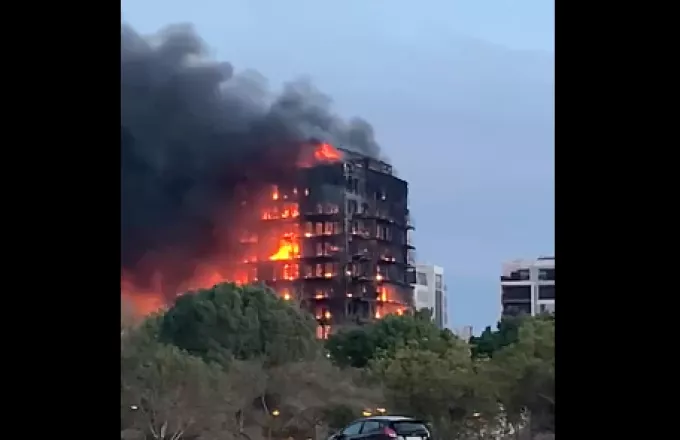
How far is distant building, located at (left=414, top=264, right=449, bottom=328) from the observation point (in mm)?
5176

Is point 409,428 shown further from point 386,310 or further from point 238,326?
point 238,326

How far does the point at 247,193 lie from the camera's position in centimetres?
550

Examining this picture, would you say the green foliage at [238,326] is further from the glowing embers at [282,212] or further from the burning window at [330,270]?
the glowing embers at [282,212]

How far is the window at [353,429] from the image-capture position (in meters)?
4.85

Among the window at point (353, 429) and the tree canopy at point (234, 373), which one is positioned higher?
the tree canopy at point (234, 373)

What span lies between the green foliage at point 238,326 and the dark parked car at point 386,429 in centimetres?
62

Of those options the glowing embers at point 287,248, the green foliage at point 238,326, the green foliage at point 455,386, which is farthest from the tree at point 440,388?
the glowing embers at point 287,248

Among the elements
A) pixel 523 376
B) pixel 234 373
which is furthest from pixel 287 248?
pixel 523 376

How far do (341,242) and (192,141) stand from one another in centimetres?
119

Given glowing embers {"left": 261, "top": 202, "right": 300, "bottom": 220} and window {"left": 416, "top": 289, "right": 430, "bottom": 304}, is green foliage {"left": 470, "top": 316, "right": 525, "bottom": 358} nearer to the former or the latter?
window {"left": 416, "top": 289, "right": 430, "bottom": 304}

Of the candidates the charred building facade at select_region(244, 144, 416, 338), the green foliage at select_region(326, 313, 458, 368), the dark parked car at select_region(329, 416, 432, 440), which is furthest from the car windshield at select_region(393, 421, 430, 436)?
the charred building facade at select_region(244, 144, 416, 338)
